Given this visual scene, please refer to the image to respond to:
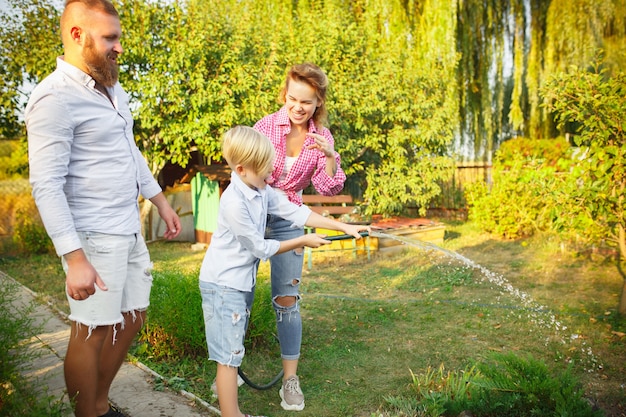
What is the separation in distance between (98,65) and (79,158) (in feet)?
1.25

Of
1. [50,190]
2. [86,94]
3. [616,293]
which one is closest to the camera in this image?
[50,190]

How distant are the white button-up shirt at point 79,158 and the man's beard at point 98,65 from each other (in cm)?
4

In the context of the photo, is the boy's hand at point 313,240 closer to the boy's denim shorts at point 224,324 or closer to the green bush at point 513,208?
the boy's denim shorts at point 224,324

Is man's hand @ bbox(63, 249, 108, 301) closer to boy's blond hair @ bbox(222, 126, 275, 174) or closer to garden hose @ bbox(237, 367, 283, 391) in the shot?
boy's blond hair @ bbox(222, 126, 275, 174)

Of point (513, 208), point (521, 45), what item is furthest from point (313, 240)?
point (521, 45)

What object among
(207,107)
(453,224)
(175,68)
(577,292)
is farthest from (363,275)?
(453,224)

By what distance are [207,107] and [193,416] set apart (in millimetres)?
5954

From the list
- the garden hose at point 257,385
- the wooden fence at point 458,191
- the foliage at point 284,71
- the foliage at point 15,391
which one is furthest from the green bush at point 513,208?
the foliage at point 15,391

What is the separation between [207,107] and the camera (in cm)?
784

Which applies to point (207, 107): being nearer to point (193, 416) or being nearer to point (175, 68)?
point (175, 68)

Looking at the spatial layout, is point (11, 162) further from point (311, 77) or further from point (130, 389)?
point (311, 77)

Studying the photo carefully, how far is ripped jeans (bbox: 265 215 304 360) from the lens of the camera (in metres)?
2.75

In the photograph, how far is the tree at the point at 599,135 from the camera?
4211mm

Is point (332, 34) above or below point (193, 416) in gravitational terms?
above
